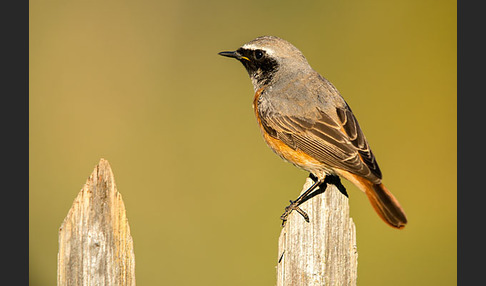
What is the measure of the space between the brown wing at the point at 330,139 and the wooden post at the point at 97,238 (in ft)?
6.18

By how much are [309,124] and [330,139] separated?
233 millimetres

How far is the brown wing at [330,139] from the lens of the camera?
4.17 m

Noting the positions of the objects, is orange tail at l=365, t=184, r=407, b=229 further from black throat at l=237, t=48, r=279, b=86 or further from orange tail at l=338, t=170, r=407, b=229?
black throat at l=237, t=48, r=279, b=86

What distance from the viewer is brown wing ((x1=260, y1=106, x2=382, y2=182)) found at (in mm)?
4172

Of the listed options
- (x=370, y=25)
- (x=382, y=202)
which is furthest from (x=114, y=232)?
(x=370, y=25)

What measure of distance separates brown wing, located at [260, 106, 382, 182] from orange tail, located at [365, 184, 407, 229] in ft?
0.44

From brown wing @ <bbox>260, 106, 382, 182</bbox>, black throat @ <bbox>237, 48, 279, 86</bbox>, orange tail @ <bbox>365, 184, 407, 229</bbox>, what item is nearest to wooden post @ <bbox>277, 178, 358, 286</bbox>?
orange tail @ <bbox>365, 184, 407, 229</bbox>

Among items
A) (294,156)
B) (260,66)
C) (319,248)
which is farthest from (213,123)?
(319,248)

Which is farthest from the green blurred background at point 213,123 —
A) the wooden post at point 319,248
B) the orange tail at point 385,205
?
the wooden post at point 319,248

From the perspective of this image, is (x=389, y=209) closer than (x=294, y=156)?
Yes

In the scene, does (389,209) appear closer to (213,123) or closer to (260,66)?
(260,66)

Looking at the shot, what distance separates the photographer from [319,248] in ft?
10.6

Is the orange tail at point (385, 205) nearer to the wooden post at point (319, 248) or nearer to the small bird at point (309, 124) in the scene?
the small bird at point (309, 124)

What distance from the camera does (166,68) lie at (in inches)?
267
